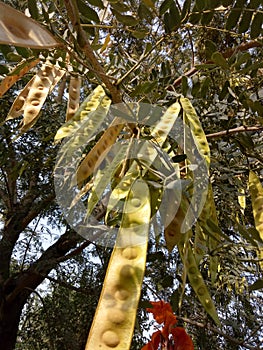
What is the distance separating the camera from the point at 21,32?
0.54m

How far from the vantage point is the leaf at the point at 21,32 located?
52 cm

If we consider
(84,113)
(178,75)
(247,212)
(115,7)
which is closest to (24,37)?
(115,7)

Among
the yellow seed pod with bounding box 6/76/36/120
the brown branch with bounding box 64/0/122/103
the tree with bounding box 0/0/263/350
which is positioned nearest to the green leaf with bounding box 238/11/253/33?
the tree with bounding box 0/0/263/350

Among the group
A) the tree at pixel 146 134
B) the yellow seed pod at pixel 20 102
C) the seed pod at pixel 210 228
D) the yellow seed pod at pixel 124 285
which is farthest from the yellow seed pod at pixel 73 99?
the yellow seed pod at pixel 124 285

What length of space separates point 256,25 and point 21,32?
1.87 ft

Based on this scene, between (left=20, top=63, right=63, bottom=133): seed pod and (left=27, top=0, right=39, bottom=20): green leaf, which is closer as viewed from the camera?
(left=27, top=0, right=39, bottom=20): green leaf

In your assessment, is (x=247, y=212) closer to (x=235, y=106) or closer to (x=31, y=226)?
(x=235, y=106)

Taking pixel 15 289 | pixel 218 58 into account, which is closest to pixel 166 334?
pixel 218 58

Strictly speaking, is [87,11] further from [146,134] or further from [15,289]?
[15,289]

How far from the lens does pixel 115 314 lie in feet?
1.49

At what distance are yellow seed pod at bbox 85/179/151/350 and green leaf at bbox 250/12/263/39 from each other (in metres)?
0.55

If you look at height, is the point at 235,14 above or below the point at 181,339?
above

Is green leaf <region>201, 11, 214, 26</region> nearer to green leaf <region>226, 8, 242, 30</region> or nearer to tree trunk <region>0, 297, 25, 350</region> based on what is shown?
green leaf <region>226, 8, 242, 30</region>

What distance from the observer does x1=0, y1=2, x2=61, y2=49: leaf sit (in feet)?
1.70
